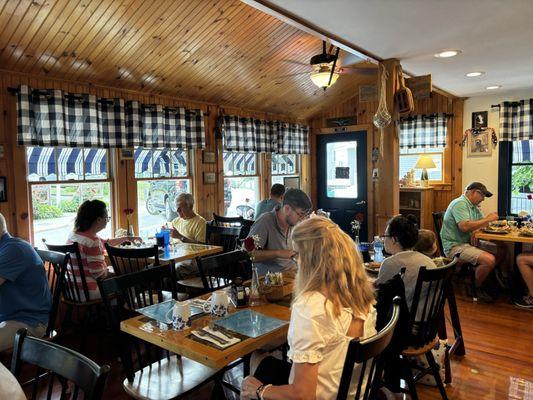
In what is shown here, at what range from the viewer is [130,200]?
14.7 ft

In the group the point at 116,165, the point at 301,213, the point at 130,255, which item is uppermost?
the point at 116,165

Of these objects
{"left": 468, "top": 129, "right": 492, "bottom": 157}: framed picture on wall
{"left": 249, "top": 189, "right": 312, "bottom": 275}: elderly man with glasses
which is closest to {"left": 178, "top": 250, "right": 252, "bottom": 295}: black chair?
{"left": 249, "top": 189, "right": 312, "bottom": 275}: elderly man with glasses

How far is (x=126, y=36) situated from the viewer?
3.61 m

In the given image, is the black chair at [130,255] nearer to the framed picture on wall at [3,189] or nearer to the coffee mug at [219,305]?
the framed picture on wall at [3,189]

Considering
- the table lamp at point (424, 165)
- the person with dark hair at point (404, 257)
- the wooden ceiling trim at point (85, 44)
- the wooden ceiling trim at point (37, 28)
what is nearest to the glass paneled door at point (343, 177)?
the table lamp at point (424, 165)

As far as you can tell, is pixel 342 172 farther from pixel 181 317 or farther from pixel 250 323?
pixel 181 317

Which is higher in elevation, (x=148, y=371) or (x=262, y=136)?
(x=262, y=136)

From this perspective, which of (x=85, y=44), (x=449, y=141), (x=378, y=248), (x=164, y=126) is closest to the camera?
(x=378, y=248)

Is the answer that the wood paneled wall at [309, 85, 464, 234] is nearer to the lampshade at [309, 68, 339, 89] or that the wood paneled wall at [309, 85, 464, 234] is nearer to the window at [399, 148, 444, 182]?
the window at [399, 148, 444, 182]

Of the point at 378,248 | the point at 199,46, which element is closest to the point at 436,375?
the point at 378,248

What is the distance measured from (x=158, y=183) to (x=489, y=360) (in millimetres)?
3606

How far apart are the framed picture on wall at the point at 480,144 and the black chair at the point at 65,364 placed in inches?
228

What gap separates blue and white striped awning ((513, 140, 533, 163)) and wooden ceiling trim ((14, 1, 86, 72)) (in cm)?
535

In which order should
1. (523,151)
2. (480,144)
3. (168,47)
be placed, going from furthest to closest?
1. (480,144)
2. (523,151)
3. (168,47)
